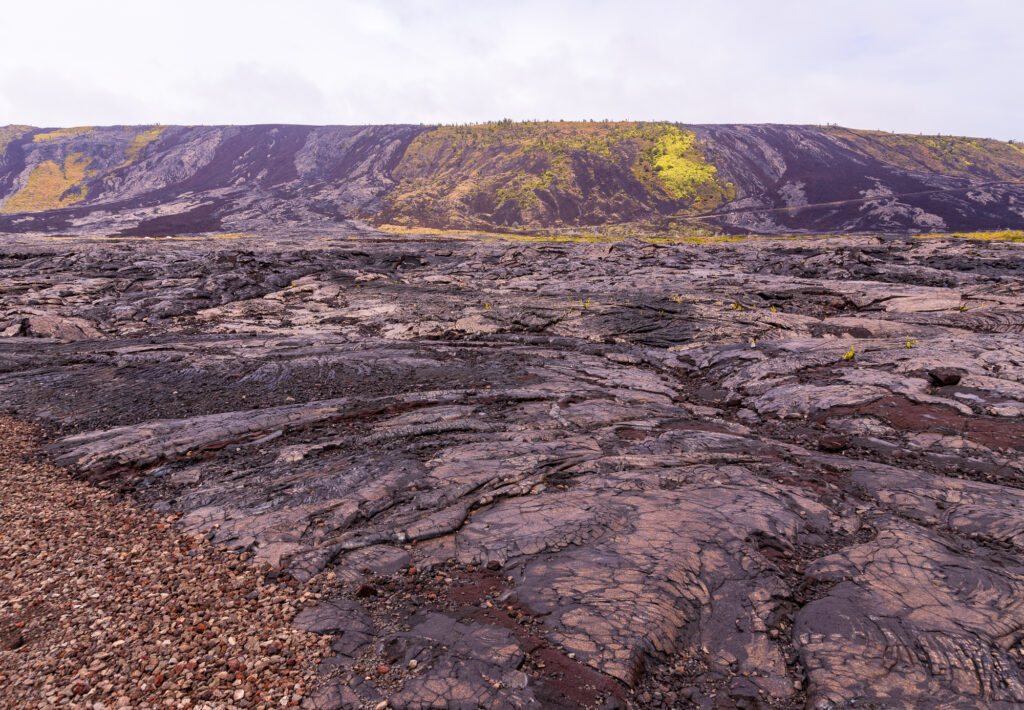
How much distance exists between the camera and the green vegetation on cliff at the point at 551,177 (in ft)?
275

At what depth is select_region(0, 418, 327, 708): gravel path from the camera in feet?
15.1

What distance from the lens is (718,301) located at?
23500 mm

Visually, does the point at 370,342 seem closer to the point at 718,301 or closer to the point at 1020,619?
the point at 718,301

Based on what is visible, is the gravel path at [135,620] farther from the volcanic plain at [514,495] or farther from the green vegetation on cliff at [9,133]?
the green vegetation on cliff at [9,133]

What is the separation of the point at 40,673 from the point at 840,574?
934cm

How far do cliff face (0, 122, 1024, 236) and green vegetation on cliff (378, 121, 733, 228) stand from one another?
16.0 inches

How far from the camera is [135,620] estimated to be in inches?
216

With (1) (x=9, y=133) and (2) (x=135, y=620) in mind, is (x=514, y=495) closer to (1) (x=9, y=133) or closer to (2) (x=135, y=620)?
(2) (x=135, y=620)

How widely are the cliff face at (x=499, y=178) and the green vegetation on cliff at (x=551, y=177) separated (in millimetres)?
406

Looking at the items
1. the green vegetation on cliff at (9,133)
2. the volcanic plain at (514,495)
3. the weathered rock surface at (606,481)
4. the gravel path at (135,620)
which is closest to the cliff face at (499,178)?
the green vegetation on cliff at (9,133)

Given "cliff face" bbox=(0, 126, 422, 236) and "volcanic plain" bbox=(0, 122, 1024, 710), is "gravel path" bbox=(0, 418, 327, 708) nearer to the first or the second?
"volcanic plain" bbox=(0, 122, 1024, 710)

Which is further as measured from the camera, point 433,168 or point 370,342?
point 433,168

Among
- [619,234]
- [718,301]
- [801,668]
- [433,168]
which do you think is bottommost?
[801,668]

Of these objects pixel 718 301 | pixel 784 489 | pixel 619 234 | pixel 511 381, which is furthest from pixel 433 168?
pixel 784 489
